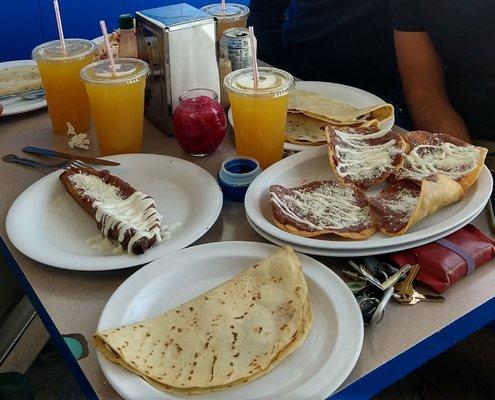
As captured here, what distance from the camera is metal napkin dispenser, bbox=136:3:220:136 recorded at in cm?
136

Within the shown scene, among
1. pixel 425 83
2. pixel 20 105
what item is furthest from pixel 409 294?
pixel 20 105

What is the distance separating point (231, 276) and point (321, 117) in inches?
22.1

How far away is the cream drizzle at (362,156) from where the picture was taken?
1.21 m

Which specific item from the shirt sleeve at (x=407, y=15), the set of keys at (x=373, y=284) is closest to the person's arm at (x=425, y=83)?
the shirt sleeve at (x=407, y=15)

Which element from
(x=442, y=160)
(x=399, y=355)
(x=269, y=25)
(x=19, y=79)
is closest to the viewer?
(x=399, y=355)

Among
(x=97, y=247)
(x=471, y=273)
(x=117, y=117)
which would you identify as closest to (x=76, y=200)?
(x=97, y=247)

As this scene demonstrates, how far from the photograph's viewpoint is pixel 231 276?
102 cm

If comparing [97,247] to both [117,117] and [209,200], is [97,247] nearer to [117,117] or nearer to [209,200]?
[209,200]

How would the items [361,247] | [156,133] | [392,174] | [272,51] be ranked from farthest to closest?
[272,51], [156,133], [392,174], [361,247]

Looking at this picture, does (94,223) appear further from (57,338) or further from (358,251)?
(358,251)

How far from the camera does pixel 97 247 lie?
1.10m

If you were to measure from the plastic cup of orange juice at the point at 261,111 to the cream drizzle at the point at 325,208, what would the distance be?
7.6 inches

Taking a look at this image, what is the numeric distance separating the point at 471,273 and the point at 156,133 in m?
0.86

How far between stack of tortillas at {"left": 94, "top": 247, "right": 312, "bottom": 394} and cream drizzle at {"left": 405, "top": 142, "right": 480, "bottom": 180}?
1.28 feet
